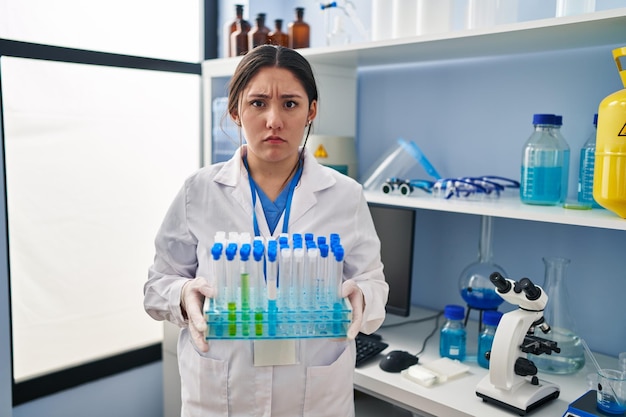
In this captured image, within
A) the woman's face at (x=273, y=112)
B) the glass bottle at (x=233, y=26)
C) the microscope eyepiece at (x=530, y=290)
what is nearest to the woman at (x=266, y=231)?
the woman's face at (x=273, y=112)

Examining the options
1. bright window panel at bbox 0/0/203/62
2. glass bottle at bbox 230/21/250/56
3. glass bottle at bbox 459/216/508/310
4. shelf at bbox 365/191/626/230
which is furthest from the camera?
glass bottle at bbox 230/21/250/56

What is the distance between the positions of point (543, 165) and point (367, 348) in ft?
2.46

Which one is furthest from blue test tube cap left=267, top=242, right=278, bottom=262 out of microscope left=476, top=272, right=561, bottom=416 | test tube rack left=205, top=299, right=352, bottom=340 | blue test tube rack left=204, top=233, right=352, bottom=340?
microscope left=476, top=272, right=561, bottom=416

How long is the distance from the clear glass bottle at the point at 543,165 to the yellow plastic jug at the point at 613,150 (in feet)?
0.76

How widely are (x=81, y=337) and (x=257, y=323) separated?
147cm

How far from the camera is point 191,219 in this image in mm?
1374

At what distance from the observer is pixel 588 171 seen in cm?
158

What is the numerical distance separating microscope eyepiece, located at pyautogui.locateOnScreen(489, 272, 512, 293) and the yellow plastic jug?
0.98 feet

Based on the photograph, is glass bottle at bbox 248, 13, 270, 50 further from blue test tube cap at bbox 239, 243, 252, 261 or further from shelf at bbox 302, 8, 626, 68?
blue test tube cap at bbox 239, 243, 252, 261

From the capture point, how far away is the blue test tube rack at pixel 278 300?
1.11 meters

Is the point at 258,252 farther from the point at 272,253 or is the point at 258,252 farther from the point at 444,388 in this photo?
the point at 444,388

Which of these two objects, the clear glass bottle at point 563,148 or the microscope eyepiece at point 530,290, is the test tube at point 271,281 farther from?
the clear glass bottle at point 563,148

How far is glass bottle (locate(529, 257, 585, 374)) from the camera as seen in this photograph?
1628 mm

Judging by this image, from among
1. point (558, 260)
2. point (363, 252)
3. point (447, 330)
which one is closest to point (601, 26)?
point (558, 260)
